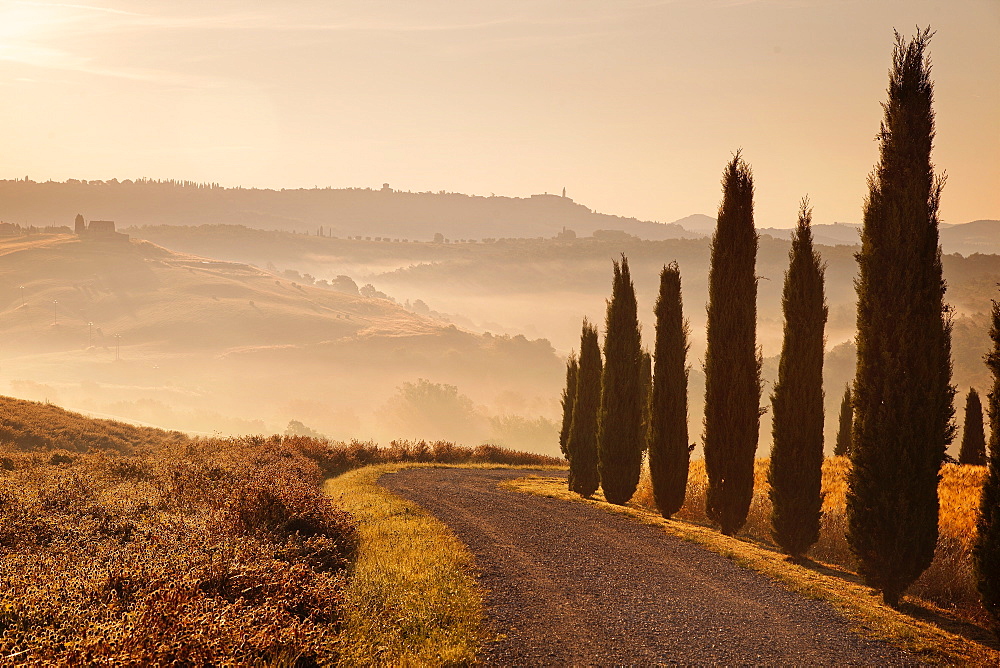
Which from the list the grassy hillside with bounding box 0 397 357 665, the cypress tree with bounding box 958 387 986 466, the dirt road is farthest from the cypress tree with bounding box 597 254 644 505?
the cypress tree with bounding box 958 387 986 466

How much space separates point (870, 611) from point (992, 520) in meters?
2.22

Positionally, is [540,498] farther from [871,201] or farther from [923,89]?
[923,89]

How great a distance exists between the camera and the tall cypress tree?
710 inches

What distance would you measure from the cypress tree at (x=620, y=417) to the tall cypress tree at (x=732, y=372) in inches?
187

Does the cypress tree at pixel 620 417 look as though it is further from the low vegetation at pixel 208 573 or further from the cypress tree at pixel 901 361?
the cypress tree at pixel 901 361

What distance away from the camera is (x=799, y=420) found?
1580 cm

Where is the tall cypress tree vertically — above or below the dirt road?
above

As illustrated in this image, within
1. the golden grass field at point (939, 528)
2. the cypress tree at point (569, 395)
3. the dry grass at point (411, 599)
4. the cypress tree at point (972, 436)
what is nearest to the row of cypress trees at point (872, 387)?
the golden grass field at point (939, 528)

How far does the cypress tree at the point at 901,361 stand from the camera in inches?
461

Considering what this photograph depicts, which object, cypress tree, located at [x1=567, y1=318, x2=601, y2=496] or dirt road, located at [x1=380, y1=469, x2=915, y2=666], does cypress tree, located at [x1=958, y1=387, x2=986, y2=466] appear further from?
dirt road, located at [x1=380, y1=469, x2=915, y2=666]

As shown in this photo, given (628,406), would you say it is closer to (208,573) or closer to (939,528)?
(939,528)

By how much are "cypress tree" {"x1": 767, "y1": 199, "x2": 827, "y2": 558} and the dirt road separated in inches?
103

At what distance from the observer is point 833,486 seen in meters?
24.4

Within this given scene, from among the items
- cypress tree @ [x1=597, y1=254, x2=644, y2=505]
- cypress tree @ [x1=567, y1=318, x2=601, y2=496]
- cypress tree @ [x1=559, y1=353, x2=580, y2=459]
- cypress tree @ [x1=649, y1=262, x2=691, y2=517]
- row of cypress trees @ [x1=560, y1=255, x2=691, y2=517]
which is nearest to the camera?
cypress tree @ [x1=649, y1=262, x2=691, y2=517]
